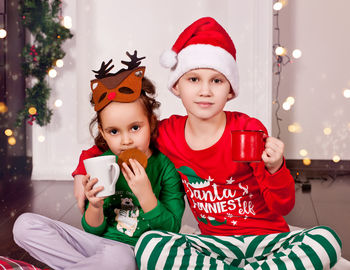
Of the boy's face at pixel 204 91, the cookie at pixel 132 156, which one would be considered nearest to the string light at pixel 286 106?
the boy's face at pixel 204 91

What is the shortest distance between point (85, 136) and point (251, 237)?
188cm

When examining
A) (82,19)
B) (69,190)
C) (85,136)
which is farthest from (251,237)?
(82,19)

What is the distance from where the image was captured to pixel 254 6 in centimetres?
263

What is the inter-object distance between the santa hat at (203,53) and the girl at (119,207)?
0.35 ft

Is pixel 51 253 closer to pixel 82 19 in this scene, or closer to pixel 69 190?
pixel 69 190

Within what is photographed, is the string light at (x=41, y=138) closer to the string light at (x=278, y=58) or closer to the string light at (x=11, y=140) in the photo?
the string light at (x=11, y=140)

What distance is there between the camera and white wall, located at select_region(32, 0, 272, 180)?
2.65 meters

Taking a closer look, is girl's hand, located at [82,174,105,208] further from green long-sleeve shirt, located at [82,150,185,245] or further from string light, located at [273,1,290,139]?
string light, located at [273,1,290,139]

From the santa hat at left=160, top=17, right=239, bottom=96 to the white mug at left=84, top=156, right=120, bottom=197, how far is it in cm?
36

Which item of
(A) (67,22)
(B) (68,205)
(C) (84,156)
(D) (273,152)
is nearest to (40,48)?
(A) (67,22)

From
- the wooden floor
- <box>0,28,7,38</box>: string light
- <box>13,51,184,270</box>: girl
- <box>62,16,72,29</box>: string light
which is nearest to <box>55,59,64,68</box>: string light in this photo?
<box>62,16,72,29</box>: string light

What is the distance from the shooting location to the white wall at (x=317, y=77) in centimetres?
292

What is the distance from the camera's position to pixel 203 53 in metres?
1.16

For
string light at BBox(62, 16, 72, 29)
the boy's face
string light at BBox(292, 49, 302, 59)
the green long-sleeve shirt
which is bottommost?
the green long-sleeve shirt
